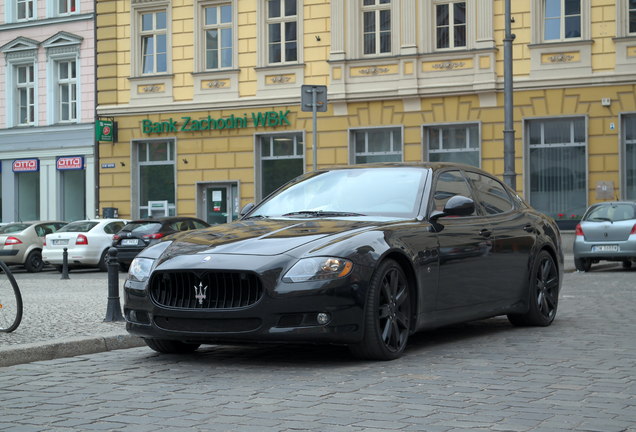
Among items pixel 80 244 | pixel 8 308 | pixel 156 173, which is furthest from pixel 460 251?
pixel 156 173

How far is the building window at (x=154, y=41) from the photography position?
33.9 m

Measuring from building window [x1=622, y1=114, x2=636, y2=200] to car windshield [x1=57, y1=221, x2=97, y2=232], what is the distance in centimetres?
1332

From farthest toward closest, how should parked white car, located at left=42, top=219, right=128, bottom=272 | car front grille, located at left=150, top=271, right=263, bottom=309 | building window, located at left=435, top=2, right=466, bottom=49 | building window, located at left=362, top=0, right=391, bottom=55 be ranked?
building window, located at left=362, top=0, right=391, bottom=55, building window, located at left=435, top=2, right=466, bottom=49, parked white car, located at left=42, top=219, right=128, bottom=272, car front grille, located at left=150, top=271, right=263, bottom=309

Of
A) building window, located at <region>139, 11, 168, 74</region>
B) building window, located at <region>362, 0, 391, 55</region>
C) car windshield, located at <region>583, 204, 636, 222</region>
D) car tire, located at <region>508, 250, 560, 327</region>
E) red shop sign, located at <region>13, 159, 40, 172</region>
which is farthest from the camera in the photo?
red shop sign, located at <region>13, 159, 40, 172</region>

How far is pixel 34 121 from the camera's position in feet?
123

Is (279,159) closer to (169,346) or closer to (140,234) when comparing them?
(140,234)

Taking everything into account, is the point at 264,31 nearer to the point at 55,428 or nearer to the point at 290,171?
the point at 290,171

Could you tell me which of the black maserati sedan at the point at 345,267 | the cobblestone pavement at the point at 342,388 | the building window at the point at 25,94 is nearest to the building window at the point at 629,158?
the black maserati sedan at the point at 345,267

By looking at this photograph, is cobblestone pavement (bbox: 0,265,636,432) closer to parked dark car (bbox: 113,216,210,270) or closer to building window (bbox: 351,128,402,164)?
parked dark car (bbox: 113,216,210,270)

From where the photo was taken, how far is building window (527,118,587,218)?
1110 inches

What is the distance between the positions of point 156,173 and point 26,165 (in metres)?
5.75

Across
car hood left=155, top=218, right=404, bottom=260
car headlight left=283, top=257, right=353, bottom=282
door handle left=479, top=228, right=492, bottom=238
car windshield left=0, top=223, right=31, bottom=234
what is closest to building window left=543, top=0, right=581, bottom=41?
car windshield left=0, top=223, right=31, bottom=234

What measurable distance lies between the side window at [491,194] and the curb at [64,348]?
3249mm

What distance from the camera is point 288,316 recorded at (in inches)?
295
